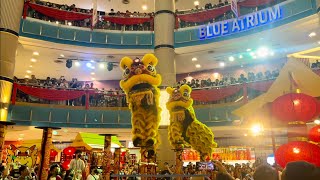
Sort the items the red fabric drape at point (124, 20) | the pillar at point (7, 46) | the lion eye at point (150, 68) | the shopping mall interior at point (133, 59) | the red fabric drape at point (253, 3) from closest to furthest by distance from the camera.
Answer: the lion eye at point (150, 68)
the pillar at point (7, 46)
the shopping mall interior at point (133, 59)
the red fabric drape at point (253, 3)
the red fabric drape at point (124, 20)

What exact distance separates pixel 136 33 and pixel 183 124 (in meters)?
8.53

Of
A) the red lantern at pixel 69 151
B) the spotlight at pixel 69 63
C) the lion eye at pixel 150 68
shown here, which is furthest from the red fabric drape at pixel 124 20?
the lion eye at pixel 150 68

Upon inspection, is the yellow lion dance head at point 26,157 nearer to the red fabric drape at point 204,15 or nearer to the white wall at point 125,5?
the white wall at point 125,5

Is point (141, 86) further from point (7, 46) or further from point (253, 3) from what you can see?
point (253, 3)

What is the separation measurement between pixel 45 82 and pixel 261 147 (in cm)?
1048

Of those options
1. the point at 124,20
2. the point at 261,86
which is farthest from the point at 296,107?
the point at 124,20

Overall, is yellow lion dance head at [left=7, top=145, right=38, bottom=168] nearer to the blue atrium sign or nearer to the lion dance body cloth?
the blue atrium sign

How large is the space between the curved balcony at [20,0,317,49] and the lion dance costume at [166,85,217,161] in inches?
275

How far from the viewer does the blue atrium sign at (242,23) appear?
1274 cm

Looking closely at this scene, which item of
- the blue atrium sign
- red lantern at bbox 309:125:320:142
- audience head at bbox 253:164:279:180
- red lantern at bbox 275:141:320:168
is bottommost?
audience head at bbox 253:164:279:180

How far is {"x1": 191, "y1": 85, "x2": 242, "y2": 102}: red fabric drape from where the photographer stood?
42.2 ft

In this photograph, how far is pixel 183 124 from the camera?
297 inches

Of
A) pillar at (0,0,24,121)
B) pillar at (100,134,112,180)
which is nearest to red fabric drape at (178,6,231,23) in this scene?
pillar at (100,134,112,180)

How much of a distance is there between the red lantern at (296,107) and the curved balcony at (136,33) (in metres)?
9.47
